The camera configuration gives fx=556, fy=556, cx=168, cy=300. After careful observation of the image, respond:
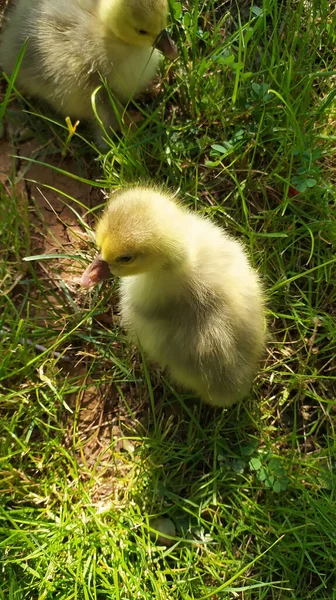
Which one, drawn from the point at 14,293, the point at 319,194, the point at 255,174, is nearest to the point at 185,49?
the point at 255,174

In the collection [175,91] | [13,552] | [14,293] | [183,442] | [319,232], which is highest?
[175,91]

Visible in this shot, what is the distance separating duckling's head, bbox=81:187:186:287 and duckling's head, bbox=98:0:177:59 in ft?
2.20

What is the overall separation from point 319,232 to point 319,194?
0.47 feet

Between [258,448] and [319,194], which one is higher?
[319,194]

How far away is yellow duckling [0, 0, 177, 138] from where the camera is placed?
78.9 inches

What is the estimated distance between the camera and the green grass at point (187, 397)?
199 centimetres

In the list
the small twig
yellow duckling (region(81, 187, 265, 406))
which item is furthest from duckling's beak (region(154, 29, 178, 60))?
the small twig

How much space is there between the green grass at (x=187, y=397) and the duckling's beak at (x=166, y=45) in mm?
134

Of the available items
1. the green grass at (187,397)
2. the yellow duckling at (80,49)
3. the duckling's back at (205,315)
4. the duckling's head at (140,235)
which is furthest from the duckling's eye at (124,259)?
the yellow duckling at (80,49)

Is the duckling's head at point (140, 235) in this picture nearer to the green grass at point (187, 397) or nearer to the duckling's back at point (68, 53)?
the green grass at point (187, 397)

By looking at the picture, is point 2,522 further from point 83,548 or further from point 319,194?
point 319,194

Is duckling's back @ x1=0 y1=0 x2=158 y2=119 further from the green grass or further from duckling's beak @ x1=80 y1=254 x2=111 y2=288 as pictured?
duckling's beak @ x1=80 y1=254 x2=111 y2=288

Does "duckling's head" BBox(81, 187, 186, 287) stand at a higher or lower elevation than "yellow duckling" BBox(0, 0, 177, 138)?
lower

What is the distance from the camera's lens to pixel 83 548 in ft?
6.41
